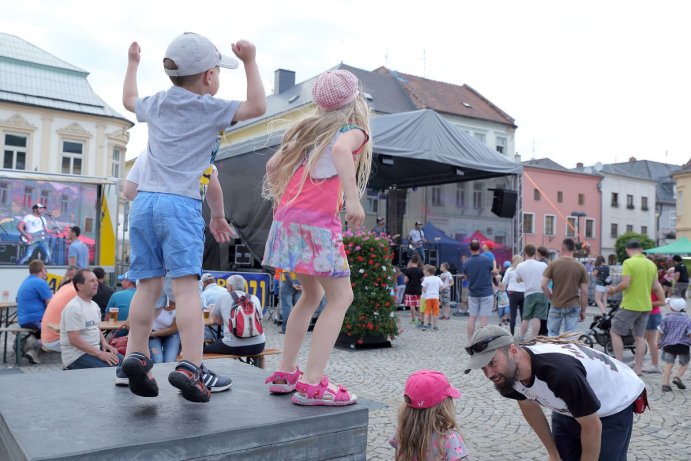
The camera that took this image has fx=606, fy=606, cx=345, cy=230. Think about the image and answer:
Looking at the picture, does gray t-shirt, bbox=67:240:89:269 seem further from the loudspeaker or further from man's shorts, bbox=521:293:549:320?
the loudspeaker

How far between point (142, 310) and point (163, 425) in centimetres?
60

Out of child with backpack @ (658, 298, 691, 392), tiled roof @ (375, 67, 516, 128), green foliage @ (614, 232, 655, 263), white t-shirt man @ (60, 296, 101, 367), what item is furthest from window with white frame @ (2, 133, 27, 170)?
green foliage @ (614, 232, 655, 263)

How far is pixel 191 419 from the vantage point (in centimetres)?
249

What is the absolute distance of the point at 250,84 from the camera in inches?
106

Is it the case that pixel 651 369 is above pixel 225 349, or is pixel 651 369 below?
below

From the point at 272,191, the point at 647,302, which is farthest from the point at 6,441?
the point at 647,302

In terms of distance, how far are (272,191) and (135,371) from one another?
3.57 ft

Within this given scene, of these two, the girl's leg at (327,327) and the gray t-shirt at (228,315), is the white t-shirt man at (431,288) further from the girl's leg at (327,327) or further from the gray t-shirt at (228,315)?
the girl's leg at (327,327)

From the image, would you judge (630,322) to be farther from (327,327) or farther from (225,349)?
(327,327)

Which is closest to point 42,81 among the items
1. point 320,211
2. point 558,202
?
point 320,211

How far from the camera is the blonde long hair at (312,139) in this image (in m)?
2.88

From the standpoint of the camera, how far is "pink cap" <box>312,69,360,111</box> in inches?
115

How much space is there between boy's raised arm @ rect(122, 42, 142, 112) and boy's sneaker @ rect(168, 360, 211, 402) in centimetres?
125

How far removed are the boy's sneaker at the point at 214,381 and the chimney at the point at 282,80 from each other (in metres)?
40.6
